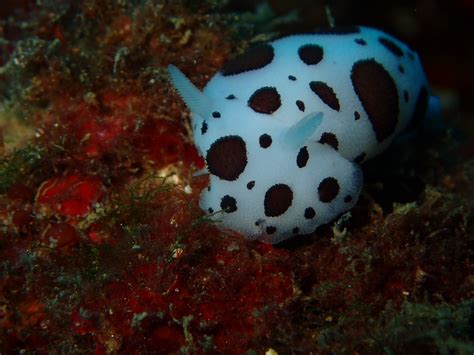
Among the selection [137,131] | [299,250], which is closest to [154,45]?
[137,131]

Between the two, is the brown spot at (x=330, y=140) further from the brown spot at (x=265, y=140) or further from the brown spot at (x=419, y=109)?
the brown spot at (x=419, y=109)

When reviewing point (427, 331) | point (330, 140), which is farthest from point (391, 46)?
point (427, 331)

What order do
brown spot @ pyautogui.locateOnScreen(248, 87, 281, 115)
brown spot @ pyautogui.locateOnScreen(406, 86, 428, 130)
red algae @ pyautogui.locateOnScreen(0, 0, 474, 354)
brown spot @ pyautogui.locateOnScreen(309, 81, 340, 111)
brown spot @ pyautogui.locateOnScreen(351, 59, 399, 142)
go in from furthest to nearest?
1. brown spot @ pyautogui.locateOnScreen(406, 86, 428, 130)
2. brown spot @ pyautogui.locateOnScreen(351, 59, 399, 142)
3. brown spot @ pyautogui.locateOnScreen(309, 81, 340, 111)
4. brown spot @ pyautogui.locateOnScreen(248, 87, 281, 115)
5. red algae @ pyautogui.locateOnScreen(0, 0, 474, 354)

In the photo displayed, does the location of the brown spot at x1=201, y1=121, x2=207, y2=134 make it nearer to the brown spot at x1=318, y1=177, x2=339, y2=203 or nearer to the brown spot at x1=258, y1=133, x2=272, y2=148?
the brown spot at x1=258, y1=133, x2=272, y2=148

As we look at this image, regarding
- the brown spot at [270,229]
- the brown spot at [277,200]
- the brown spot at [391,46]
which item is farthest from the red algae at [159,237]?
the brown spot at [391,46]

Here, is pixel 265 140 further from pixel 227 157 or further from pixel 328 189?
pixel 328 189

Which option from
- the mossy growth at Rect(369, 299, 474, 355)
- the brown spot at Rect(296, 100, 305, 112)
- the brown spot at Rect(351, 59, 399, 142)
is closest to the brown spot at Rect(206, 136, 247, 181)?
the brown spot at Rect(296, 100, 305, 112)

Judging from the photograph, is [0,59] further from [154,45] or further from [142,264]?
[142,264]
